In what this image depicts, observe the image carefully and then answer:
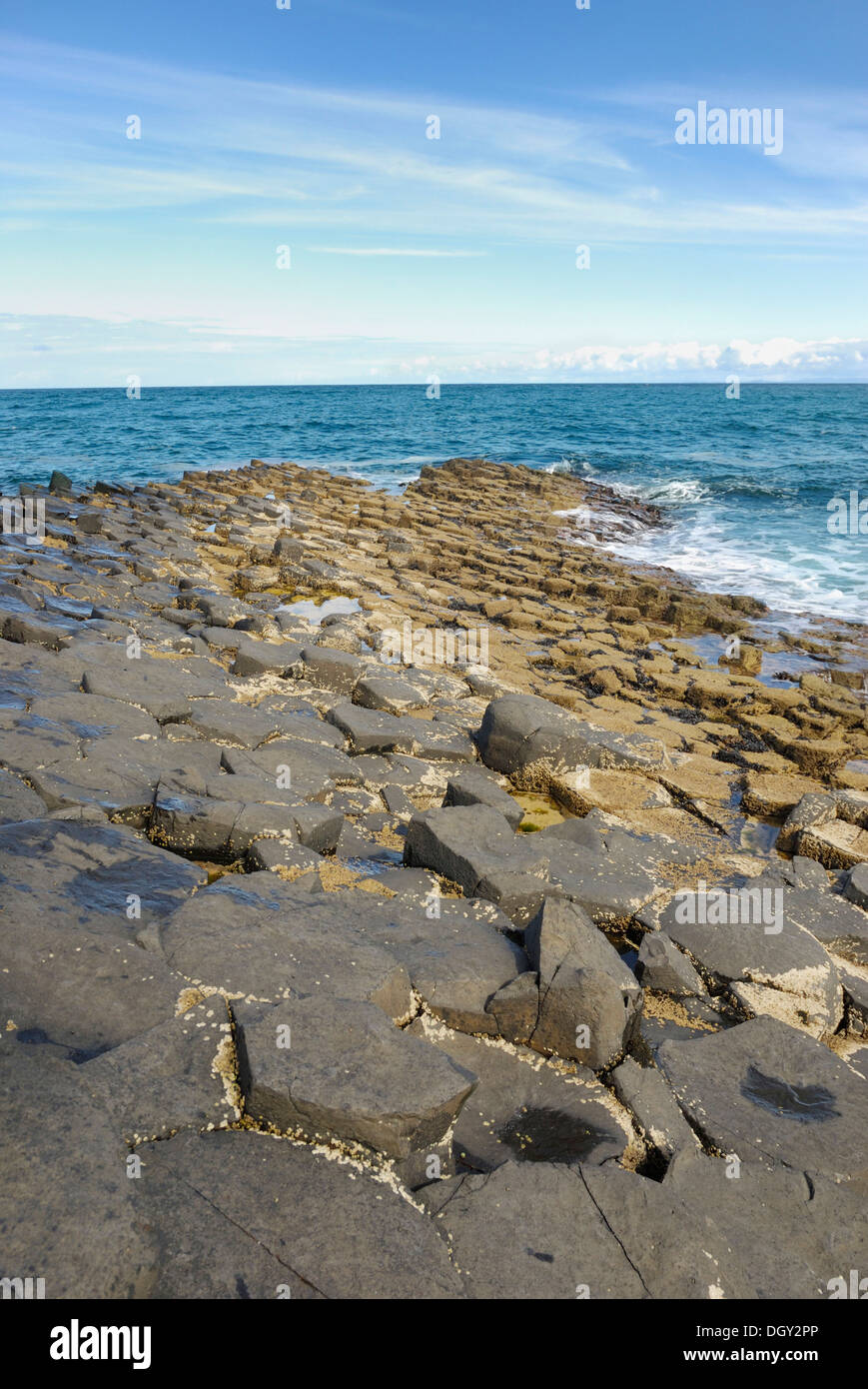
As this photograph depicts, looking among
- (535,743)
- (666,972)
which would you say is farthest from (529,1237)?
(535,743)

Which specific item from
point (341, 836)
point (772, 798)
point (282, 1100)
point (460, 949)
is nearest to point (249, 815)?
point (341, 836)

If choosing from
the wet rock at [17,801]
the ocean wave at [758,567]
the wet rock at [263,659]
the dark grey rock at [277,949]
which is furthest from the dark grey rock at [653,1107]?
the ocean wave at [758,567]

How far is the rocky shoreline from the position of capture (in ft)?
8.63

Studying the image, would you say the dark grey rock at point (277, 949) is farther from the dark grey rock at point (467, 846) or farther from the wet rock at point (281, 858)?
the dark grey rock at point (467, 846)

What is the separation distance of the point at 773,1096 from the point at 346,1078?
6.97 feet

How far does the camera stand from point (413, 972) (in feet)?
13.1

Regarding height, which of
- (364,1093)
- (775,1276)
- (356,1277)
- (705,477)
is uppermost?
(705,477)

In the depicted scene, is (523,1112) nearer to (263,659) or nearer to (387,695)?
(387,695)

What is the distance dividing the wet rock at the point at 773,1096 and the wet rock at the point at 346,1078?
133cm

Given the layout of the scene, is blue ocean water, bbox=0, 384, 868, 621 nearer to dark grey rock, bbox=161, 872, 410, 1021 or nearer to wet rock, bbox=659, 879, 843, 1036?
wet rock, bbox=659, 879, 843, 1036

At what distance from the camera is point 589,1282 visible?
268cm

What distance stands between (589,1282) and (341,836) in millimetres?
3363

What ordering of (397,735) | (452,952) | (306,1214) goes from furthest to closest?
1. (397,735)
2. (452,952)
3. (306,1214)

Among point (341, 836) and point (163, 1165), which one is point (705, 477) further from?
point (163, 1165)
